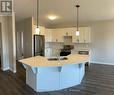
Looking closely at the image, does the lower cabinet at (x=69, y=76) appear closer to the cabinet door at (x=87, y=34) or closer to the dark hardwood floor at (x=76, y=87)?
the dark hardwood floor at (x=76, y=87)

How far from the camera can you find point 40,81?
11.8ft

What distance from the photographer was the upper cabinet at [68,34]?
24.0 feet

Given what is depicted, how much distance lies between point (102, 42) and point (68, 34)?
2.09 metres

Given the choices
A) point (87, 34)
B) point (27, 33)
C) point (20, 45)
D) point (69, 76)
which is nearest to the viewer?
point (69, 76)

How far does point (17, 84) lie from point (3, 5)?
2.91 metres

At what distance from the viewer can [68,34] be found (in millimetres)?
7875

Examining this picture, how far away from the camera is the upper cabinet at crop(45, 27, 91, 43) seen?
732 cm

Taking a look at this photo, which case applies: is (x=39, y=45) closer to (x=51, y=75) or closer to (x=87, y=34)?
(x=87, y=34)

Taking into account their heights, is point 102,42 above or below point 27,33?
below

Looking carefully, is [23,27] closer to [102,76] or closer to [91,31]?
[91,31]

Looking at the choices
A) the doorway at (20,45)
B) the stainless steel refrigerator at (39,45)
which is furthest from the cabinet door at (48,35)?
the doorway at (20,45)

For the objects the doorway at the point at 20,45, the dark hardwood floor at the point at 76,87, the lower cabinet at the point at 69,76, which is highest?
the doorway at the point at 20,45

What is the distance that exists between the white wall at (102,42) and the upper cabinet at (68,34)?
0.48 m

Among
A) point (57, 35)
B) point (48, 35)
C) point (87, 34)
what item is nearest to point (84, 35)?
point (87, 34)
